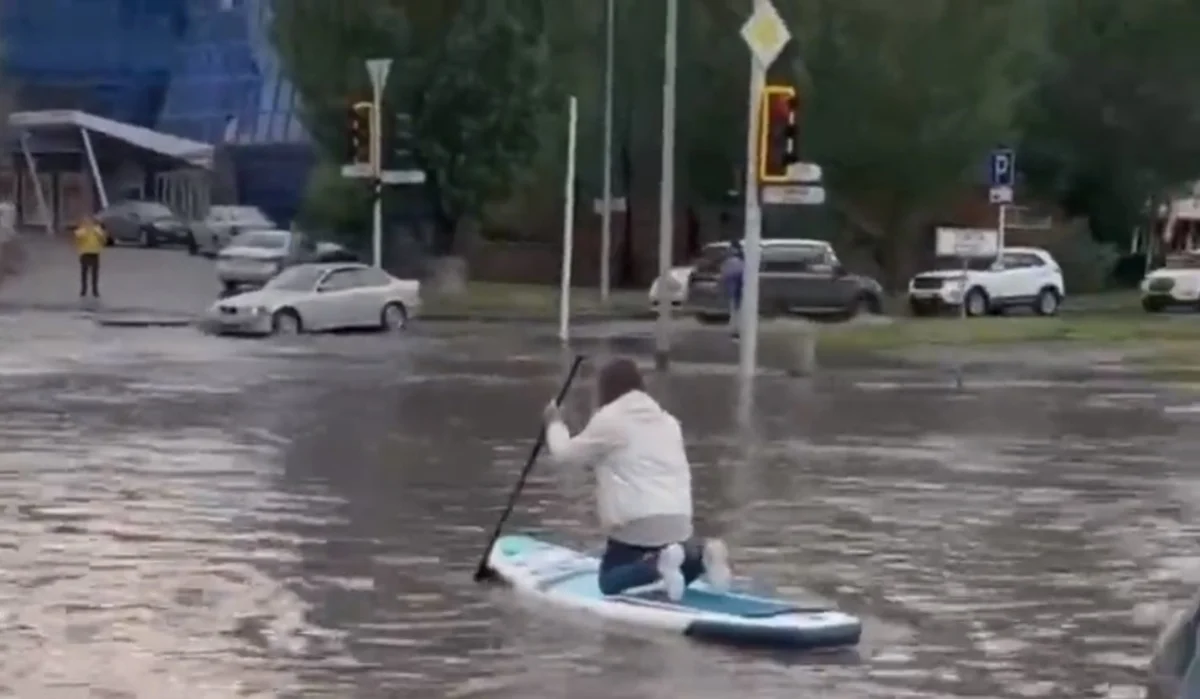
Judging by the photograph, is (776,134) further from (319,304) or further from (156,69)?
(156,69)

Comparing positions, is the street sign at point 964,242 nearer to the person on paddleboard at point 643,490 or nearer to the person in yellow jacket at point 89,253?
the person in yellow jacket at point 89,253

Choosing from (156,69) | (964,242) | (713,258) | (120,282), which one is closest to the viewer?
(964,242)

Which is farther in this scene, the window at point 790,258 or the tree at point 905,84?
the tree at point 905,84

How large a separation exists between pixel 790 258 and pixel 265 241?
14.3m

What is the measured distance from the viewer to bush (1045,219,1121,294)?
70.4 m

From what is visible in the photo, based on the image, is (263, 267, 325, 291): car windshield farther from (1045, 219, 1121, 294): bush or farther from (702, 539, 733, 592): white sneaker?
(702, 539, 733, 592): white sneaker

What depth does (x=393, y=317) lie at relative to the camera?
48719 millimetres

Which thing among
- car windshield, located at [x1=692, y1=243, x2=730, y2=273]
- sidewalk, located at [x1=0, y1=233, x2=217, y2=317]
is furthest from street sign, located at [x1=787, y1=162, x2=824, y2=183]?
sidewalk, located at [x1=0, y1=233, x2=217, y2=317]

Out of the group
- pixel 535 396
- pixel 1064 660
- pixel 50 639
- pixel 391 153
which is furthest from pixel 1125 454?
pixel 391 153

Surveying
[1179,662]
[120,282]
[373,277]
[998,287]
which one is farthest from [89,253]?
[1179,662]

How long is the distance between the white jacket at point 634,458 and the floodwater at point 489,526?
0.65 meters

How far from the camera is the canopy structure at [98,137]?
308ft

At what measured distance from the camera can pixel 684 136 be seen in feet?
213

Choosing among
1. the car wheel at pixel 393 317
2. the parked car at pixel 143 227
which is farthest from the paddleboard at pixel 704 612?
the parked car at pixel 143 227
